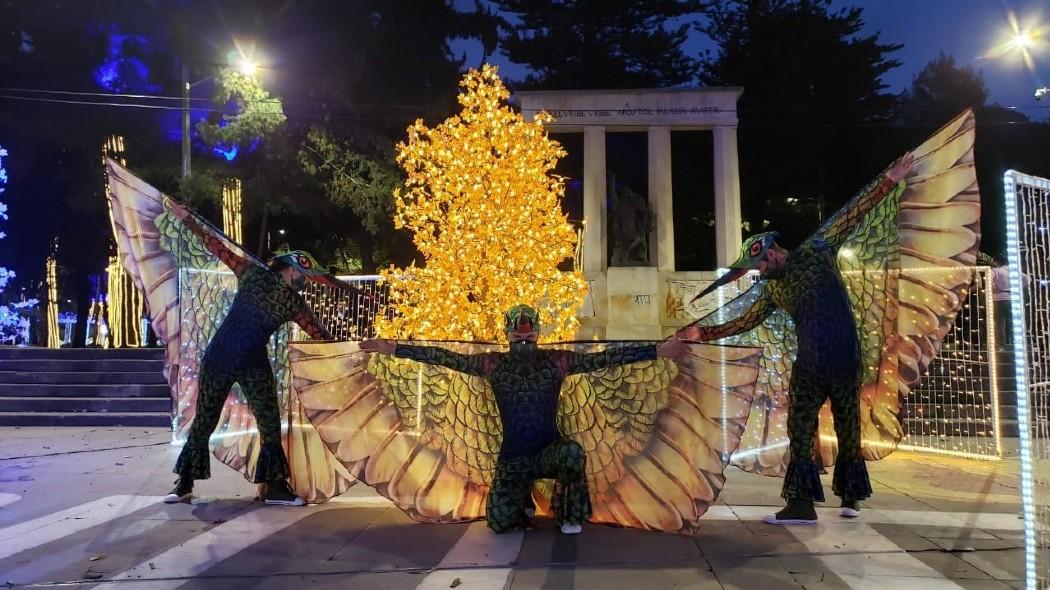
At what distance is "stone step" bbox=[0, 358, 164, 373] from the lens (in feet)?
41.4

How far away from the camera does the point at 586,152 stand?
1583cm

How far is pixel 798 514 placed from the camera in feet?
16.2

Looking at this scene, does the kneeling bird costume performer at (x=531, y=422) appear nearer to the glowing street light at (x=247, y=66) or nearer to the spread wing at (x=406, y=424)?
the spread wing at (x=406, y=424)

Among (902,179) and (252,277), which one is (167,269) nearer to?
(252,277)

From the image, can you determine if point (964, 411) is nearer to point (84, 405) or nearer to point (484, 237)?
point (484, 237)

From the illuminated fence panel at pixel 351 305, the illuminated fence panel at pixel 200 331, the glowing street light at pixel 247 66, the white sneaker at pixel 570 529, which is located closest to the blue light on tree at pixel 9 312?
the glowing street light at pixel 247 66

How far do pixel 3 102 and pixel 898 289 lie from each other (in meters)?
21.4

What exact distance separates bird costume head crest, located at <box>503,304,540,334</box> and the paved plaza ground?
144 centimetres

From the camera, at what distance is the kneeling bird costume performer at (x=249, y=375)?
18.4 feet

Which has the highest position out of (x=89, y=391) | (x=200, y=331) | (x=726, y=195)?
(x=726, y=195)

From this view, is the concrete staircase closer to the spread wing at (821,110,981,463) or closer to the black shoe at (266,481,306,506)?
the black shoe at (266,481,306,506)

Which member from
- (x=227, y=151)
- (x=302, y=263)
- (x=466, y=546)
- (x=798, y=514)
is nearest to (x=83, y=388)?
(x=227, y=151)

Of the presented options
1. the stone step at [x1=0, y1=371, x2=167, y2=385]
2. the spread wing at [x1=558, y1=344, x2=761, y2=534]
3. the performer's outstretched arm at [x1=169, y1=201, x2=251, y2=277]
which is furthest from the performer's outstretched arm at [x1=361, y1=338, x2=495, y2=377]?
the stone step at [x1=0, y1=371, x2=167, y2=385]

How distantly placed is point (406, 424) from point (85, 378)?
33.0 ft
